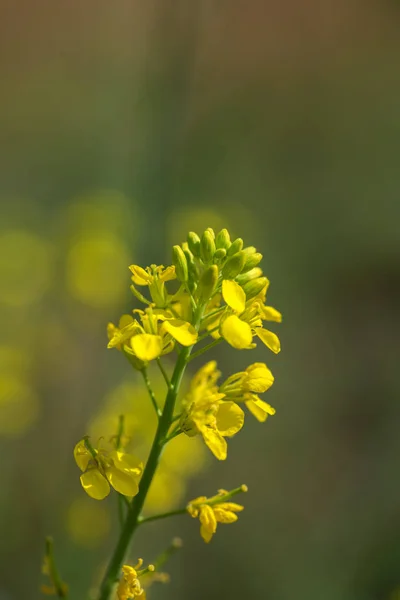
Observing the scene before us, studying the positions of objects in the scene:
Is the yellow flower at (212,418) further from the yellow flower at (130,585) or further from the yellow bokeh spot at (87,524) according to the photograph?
the yellow bokeh spot at (87,524)

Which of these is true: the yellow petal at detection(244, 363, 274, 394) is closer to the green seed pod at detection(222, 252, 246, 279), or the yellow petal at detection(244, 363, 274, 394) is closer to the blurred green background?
the green seed pod at detection(222, 252, 246, 279)

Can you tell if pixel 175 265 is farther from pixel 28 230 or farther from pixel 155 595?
pixel 28 230

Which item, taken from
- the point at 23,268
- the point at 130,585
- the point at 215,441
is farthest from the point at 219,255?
the point at 23,268

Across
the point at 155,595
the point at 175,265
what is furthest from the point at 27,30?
the point at 175,265

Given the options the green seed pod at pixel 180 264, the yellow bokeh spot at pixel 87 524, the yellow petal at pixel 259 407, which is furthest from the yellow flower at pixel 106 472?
the yellow bokeh spot at pixel 87 524

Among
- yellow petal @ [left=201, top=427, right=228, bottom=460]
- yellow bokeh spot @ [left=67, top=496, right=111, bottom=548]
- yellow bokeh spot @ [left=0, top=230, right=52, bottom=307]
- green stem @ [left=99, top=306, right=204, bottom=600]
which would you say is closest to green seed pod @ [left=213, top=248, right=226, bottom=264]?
green stem @ [left=99, top=306, right=204, bottom=600]
